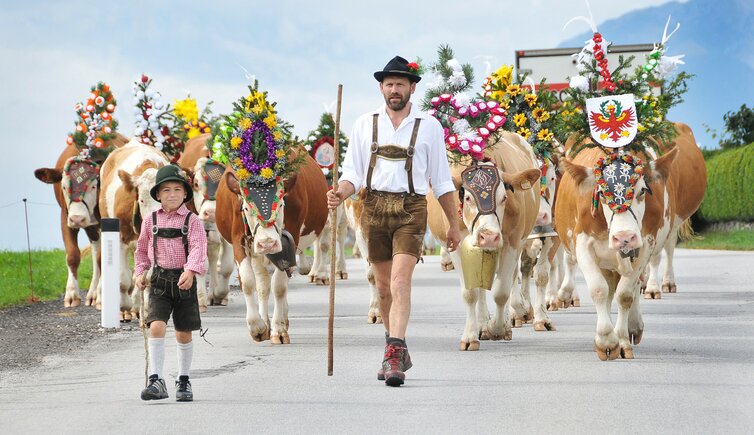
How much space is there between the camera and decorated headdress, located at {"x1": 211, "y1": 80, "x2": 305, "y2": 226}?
12.6 m

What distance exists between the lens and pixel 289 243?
1272 cm

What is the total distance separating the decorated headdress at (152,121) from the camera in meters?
18.0

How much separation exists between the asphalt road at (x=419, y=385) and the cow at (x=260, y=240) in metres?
0.32

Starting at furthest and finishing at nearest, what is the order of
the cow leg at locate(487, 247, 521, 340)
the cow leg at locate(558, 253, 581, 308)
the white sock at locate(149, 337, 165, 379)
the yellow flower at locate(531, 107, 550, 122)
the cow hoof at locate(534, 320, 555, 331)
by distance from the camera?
the cow leg at locate(558, 253, 581, 308) < the yellow flower at locate(531, 107, 550, 122) < the cow hoof at locate(534, 320, 555, 331) < the cow leg at locate(487, 247, 521, 340) < the white sock at locate(149, 337, 165, 379)

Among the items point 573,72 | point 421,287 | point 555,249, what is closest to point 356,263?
point 573,72

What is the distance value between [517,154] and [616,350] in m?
3.34

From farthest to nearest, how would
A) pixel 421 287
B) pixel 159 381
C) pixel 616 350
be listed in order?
pixel 421 287 < pixel 616 350 < pixel 159 381

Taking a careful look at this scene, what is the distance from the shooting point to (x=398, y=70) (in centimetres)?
970

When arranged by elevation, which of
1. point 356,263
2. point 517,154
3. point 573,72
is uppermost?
point 573,72

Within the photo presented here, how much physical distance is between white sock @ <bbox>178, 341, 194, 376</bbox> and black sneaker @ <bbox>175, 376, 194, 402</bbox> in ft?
0.16

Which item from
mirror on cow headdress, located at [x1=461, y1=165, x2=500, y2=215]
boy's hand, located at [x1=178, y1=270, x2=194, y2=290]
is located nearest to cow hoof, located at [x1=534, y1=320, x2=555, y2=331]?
mirror on cow headdress, located at [x1=461, y1=165, x2=500, y2=215]

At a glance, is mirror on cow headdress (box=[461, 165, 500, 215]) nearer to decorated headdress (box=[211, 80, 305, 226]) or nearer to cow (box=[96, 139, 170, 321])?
decorated headdress (box=[211, 80, 305, 226])

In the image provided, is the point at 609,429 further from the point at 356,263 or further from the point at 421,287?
the point at 356,263

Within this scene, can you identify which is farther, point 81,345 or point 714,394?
point 81,345
